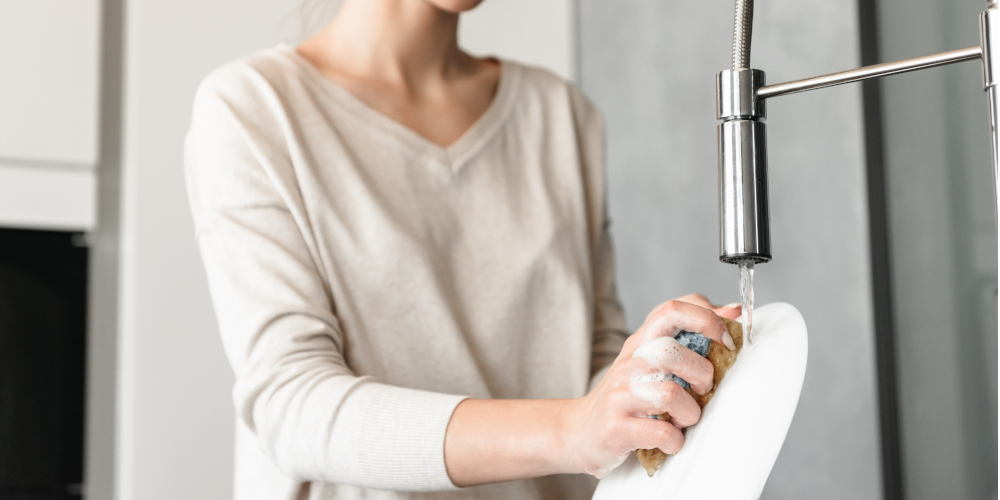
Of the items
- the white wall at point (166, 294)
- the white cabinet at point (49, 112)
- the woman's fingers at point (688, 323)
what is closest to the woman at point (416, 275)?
the woman's fingers at point (688, 323)

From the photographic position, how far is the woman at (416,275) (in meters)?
0.52

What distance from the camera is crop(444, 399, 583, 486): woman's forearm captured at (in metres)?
0.49

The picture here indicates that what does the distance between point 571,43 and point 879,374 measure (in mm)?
1005

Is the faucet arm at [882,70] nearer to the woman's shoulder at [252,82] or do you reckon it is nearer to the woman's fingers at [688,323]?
the woman's fingers at [688,323]

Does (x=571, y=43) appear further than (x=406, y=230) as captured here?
Yes

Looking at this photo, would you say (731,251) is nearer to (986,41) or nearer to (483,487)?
(986,41)

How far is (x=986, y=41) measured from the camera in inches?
13.5

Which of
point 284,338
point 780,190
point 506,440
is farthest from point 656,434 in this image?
point 780,190

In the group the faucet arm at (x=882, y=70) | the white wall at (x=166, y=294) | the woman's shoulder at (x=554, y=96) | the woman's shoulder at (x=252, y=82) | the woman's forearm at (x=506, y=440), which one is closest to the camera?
the faucet arm at (x=882, y=70)

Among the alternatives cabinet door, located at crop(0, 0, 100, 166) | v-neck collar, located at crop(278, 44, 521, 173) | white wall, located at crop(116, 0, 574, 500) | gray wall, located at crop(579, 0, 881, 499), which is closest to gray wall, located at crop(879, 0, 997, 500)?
gray wall, located at crop(579, 0, 881, 499)

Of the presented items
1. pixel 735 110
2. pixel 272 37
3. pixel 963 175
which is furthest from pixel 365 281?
pixel 272 37

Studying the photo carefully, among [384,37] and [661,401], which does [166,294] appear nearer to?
[384,37]

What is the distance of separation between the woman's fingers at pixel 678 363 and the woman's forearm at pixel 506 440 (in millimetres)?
81

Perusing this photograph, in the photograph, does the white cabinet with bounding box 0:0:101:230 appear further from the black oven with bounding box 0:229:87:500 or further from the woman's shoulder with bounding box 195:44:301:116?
the woman's shoulder with bounding box 195:44:301:116
